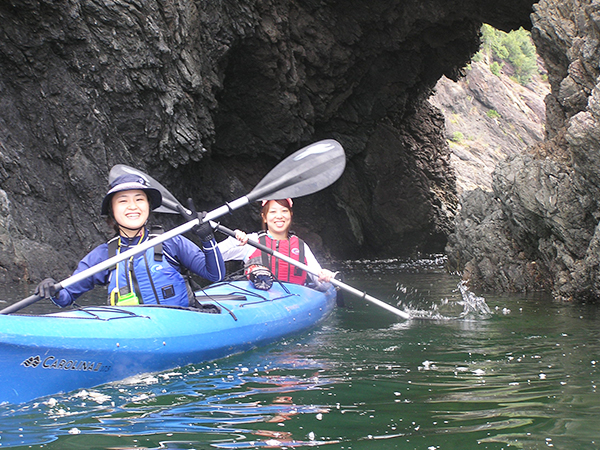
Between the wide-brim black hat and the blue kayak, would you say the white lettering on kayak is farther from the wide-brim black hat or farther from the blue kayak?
the wide-brim black hat

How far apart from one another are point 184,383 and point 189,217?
142 cm

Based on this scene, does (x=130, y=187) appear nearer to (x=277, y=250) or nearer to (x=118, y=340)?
(x=118, y=340)

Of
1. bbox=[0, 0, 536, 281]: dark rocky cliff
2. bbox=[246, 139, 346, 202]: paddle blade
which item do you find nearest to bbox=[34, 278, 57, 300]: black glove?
bbox=[246, 139, 346, 202]: paddle blade

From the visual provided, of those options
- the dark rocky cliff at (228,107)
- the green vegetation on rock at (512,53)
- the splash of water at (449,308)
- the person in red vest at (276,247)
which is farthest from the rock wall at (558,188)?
the green vegetation on rock at (512,53)

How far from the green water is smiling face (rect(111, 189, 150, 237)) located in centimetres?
99

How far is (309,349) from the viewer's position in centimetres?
449

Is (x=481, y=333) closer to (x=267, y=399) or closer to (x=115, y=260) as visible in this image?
(x=267, y=399)

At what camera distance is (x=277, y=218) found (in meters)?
5.82

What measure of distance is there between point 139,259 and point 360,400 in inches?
68.6

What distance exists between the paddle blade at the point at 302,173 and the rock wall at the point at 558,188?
2518 millimetres

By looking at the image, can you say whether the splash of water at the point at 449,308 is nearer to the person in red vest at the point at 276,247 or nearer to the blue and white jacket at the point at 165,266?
the person in red vest at the point at 276,247

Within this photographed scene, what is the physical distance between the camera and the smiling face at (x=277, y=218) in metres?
5.81

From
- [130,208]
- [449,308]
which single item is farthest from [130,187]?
[449,308]

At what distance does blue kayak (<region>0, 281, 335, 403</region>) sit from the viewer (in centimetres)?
290
